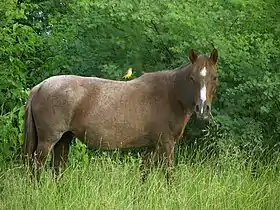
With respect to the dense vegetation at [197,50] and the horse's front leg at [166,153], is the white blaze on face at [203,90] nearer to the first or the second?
the horse's front leg at [166,153]

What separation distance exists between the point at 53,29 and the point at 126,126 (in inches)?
183

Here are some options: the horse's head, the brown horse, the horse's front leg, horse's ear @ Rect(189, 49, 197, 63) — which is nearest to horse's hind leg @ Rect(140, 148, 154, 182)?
the brown horse

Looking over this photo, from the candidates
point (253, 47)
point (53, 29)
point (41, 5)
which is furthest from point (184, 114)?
point (41, 5)

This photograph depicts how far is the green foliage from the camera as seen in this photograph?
927cm

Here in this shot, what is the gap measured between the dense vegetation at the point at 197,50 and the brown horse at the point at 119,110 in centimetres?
79

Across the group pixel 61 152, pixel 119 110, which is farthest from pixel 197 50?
pixel 61 152

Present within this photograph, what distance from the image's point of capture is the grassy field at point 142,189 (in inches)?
259

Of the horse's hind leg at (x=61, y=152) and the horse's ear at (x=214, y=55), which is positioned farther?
the horse's hind leg at (x=61, y=152)

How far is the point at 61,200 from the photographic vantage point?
671 cm

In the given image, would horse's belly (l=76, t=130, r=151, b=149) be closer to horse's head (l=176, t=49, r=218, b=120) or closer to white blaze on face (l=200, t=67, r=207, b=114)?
horse's head (l=176, t=49, r=218, b=120)

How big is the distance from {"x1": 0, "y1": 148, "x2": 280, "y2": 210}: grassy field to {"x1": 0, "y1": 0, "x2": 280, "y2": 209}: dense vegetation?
0.89m

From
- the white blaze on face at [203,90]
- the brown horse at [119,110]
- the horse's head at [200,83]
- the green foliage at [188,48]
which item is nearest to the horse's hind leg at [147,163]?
the brown horse at [119,110]

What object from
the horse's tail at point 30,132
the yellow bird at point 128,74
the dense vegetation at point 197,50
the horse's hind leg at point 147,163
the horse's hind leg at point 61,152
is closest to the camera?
the horse's hind leg at point 147,163

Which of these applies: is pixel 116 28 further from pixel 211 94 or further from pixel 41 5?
pixel 41 5
